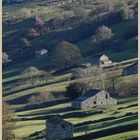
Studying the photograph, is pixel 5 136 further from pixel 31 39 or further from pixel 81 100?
pixel 31 39

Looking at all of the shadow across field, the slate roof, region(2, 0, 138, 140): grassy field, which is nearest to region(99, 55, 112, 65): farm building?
region(2, 0, 138, 140): grassy field

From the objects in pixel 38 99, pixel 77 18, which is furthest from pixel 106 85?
pixel 77 18

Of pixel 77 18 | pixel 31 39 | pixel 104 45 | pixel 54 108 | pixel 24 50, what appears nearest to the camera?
pixel 54 108

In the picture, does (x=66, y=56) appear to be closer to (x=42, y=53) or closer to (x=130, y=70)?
(x=130, y=70)

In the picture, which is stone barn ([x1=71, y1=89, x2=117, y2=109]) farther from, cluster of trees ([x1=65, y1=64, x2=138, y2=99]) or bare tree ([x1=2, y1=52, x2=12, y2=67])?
bare tree ([x1=2, y1=52, x2=12, y2=67])

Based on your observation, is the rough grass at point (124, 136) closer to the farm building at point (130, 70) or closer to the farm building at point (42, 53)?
the farm building at point (130, 70)
